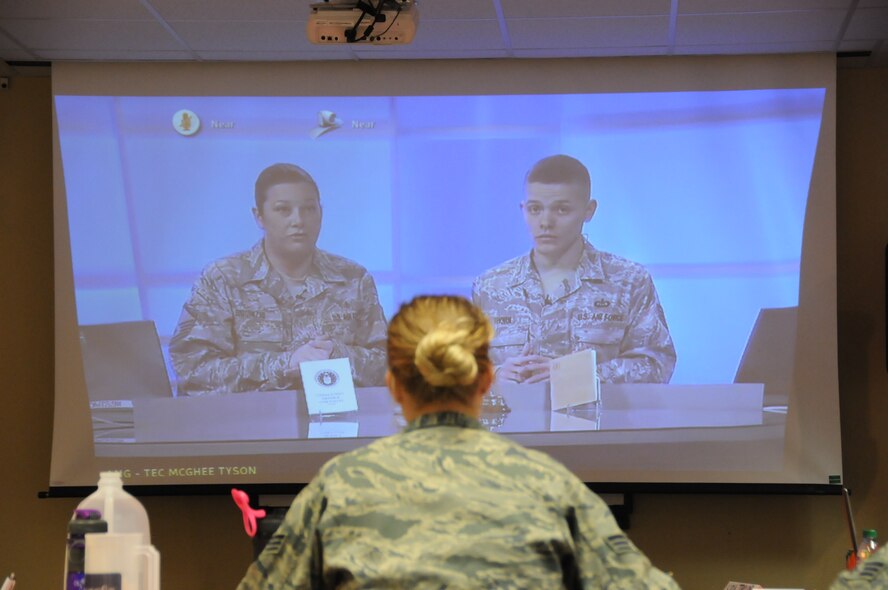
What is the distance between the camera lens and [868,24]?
4723 mm

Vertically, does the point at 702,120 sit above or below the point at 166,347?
above

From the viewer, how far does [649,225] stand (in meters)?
5.11

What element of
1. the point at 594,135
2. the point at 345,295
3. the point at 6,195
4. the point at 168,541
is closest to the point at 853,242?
the point at 594,135

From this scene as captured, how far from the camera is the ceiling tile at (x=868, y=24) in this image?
460cm

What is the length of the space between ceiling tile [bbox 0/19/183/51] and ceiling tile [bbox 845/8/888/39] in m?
2.74

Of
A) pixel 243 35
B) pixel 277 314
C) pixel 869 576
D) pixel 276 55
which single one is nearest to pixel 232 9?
pixel 243 35

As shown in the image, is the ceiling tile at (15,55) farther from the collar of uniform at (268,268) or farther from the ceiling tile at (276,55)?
the collar of uniform at (268,268)

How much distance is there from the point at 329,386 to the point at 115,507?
2560mm

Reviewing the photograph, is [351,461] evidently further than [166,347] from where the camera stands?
No

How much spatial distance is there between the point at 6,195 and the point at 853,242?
3.77 meters

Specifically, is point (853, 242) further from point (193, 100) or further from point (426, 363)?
point (426, 363)

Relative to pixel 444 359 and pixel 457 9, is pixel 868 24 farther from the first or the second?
pixel 444 359

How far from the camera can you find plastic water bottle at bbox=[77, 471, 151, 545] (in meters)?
2.46

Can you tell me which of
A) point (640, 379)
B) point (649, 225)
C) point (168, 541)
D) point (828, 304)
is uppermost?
point (649, 225)
